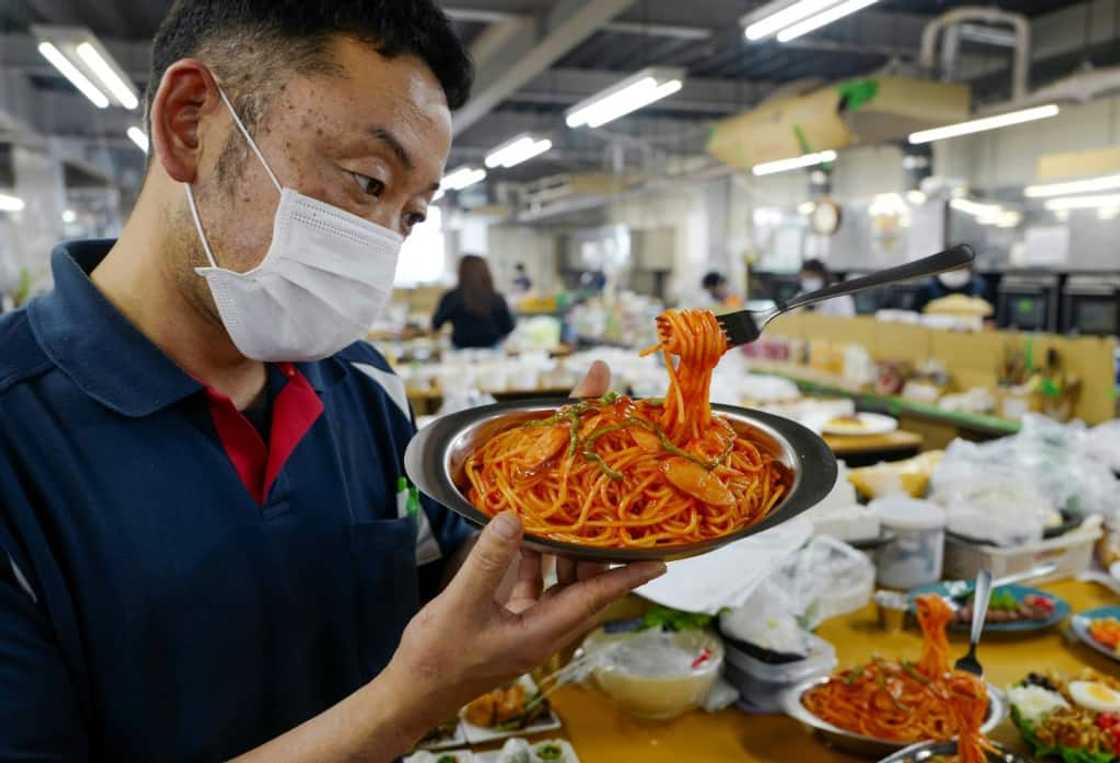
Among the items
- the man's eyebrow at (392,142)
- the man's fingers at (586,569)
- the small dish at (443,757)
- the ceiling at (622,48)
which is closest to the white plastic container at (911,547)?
the small dish at (443,757)

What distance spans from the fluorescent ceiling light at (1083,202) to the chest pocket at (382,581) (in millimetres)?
9832

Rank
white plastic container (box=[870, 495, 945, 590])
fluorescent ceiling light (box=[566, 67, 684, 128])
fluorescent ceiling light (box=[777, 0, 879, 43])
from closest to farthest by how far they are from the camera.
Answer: white plastic container (box=[870, 495, 945, 590]) → fluorescent ceiling light (box=[777, 0, 879, 43]) → fluorescent ceiling light (box=[566, 67, 684, 128])

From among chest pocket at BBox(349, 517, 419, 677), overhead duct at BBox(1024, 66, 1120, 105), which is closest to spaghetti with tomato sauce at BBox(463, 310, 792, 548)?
chest pocket at BBox(349, 517, 419, 677)

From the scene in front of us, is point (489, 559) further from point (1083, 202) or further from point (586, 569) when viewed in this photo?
point (1083, 202)

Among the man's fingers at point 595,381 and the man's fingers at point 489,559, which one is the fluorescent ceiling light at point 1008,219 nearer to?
the man's fingers at point 595,381

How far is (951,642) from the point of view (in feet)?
7.40

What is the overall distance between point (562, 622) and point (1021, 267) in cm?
1073

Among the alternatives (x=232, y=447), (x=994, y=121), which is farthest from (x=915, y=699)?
(x=994, y=121)

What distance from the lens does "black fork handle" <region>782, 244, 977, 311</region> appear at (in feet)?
4.60

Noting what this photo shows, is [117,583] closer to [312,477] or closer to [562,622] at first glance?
[312,477]

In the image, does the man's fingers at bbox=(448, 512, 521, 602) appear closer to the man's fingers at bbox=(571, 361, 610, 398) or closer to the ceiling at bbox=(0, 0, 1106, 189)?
the man's fingers at bbox=(571, 361, 610, 398)

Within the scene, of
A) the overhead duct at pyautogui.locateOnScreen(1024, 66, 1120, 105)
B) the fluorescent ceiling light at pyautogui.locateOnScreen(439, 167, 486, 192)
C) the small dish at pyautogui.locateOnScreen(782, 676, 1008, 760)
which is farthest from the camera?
the fluorescent ceiling light at pyautogui.locateOnScreen(439, 167, 486, 192)

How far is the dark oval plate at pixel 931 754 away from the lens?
62.0 inches

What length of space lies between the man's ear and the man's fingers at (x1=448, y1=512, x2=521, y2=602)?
80 centimetres
